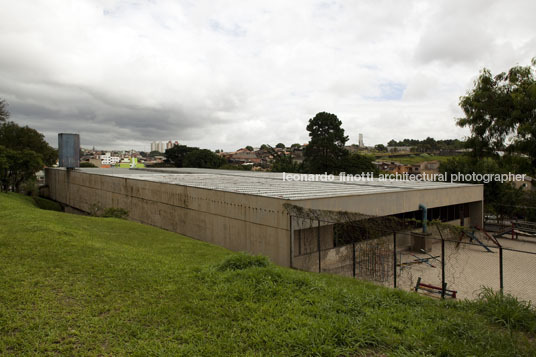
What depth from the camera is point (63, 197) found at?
37.7 meters

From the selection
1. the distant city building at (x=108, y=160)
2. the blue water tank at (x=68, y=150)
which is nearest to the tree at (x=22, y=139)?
the blue water tank at (x=68, y=150)

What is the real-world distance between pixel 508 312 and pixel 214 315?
15.9 feet


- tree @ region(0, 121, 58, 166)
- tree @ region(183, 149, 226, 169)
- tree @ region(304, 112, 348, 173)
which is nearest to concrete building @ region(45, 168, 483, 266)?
tree @ region(0, 121, 58, 166)

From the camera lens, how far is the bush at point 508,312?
5.12 meters

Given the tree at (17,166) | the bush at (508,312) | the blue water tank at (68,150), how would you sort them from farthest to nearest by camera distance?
the blue water tank at (68,150)
the tree at (17,166)
the bush at (508,312)

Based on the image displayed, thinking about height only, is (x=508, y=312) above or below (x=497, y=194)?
below

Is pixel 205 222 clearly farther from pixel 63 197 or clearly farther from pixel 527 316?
pixel 63 197

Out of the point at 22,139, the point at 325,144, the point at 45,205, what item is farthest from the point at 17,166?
the point at 325,144

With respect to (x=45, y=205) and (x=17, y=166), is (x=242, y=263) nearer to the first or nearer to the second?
(x=17, y=166)

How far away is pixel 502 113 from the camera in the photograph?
18859 millimetres

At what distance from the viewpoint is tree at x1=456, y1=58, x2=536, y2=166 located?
56.7 feet

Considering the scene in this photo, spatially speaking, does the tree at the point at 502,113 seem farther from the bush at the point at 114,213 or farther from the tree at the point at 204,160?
the tree at the point at 204,160

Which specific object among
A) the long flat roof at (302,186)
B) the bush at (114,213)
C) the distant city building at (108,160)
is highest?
the distant city building at (108,160)

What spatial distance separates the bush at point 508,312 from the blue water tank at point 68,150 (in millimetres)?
40483
